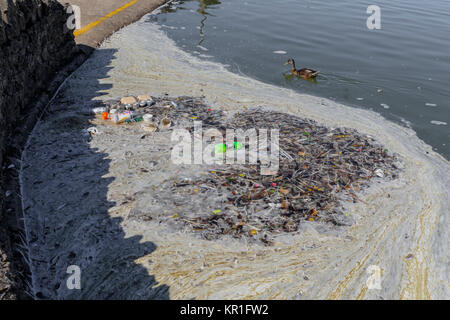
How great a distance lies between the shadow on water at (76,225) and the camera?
14.9 ft

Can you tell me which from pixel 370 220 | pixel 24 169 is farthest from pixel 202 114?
pixel 370 220

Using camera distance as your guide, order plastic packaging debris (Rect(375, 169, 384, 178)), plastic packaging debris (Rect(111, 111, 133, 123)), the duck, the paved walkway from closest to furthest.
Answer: plastic packaging debris (Rect(375, 169, 384, 178)) < plastic packaging debris (Rect(111, 111, 133, 123)) < the duck < the paved walkway

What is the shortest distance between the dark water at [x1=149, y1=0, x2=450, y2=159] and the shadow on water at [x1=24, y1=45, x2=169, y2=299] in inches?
285

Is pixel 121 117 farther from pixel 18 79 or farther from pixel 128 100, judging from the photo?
pixel 18 79

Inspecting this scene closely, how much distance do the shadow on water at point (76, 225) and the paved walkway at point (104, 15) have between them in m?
6.91

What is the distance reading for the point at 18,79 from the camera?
7.98 meters

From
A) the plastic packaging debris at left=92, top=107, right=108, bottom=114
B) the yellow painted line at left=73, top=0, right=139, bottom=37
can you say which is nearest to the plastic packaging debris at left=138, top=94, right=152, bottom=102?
the plastic packaging debris at left=92, top=107, right=108, bottom=114

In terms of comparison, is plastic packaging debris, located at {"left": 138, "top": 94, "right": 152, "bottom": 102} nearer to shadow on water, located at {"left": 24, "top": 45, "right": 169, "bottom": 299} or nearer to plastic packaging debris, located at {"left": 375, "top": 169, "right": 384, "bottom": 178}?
shadow on water, located at {"left": 24, "top": 45, "right": 169, "bottom": 299}

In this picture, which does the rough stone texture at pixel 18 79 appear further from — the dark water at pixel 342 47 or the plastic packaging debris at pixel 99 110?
the dark water at pixel 342 47

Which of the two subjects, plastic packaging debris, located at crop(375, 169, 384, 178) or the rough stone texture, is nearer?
the rough stone texture

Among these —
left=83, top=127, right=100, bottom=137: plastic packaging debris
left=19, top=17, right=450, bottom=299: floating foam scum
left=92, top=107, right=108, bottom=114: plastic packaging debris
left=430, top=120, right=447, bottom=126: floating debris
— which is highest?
left=92, top=107, right=108, bottom=114: plastic packaging debris

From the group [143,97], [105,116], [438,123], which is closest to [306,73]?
[438,123]

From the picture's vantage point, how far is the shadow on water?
14.9 feet

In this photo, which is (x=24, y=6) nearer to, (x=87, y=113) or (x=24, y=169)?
(x=87, y=113)
